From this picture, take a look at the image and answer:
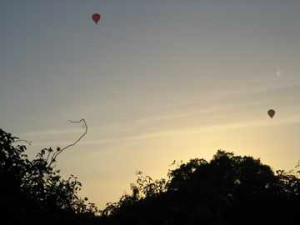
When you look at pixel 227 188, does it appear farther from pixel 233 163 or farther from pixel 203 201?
pixel 233 163

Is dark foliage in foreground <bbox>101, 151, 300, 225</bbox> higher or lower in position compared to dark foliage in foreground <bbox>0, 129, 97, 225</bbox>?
higher

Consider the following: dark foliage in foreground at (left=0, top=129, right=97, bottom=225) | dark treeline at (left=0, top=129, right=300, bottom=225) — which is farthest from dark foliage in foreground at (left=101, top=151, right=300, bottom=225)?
dark foliage in foreground at (left=0, top=129, right=97, bottom=225)

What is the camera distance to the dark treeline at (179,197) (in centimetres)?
1755

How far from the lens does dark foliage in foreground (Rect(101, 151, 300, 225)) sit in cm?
5236

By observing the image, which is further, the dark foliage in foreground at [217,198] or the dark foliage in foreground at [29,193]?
the dark foliage in foreground at [217,198]

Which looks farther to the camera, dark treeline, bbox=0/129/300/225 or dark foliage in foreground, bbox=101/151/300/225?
dark foliage in foreground, bbox=101/151/300/225

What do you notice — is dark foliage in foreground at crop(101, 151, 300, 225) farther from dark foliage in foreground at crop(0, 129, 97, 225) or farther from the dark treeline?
dark foliage in foreground at crop(0, 129, 97, 225)

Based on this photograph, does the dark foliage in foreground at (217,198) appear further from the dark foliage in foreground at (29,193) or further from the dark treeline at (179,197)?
the dark foliage in foreground at (29,193)

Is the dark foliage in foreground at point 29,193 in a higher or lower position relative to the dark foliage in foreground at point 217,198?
lower

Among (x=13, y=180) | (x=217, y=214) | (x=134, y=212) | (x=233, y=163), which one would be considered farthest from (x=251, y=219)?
(x=13, y=180)

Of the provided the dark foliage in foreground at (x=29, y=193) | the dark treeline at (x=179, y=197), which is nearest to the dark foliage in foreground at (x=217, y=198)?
the dark treeline at (x=179, y=197)

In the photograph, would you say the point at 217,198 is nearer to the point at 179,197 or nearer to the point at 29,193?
the point at 179,197

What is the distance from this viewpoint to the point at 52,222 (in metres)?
18.3

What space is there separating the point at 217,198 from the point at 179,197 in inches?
228
